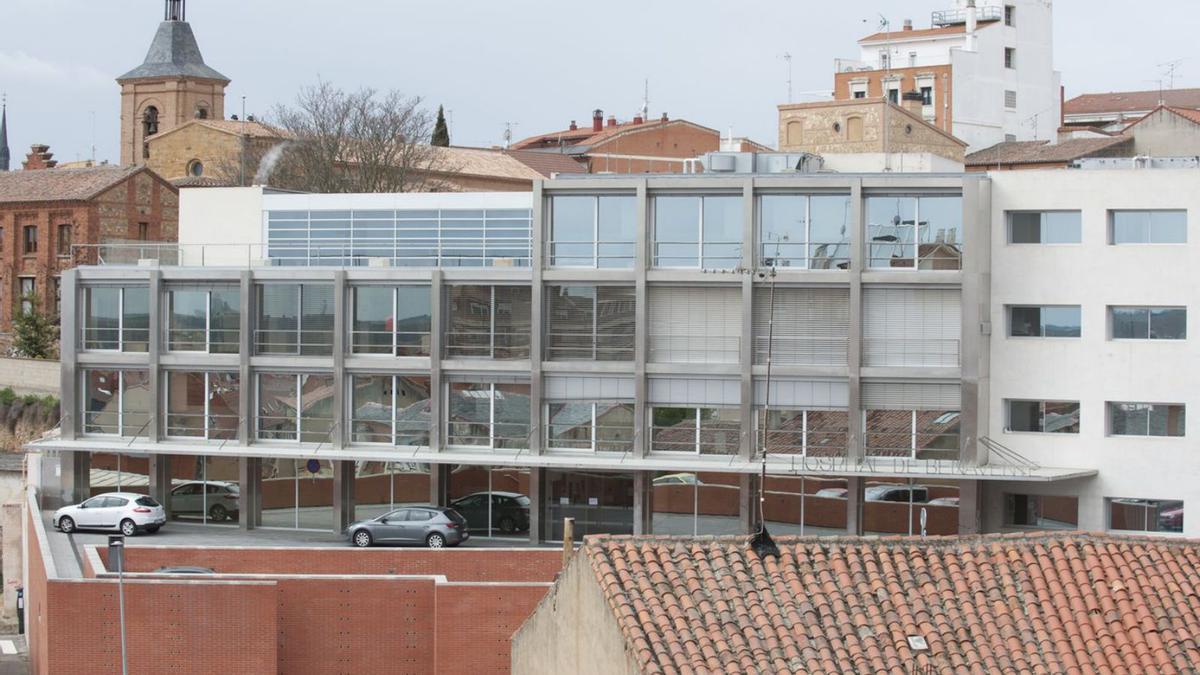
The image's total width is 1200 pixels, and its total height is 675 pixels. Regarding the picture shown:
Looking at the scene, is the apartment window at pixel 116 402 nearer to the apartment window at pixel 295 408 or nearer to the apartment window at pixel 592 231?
the apartment window at pixel 295 408

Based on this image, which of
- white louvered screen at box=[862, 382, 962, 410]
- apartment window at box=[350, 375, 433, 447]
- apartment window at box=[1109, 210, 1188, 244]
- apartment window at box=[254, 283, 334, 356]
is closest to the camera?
apartment window at box=[1109, 210, 1188, 244]

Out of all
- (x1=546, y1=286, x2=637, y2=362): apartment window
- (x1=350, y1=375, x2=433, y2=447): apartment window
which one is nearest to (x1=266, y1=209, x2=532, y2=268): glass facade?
(x1=546, y1=286, x2=637, y2=362): apartment window

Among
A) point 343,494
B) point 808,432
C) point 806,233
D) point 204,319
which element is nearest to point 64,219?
point 204,319

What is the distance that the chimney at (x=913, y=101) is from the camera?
8775 centimetres

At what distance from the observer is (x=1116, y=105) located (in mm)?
110125

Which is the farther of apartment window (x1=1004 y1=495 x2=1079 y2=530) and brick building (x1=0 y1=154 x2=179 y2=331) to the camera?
brick building (x1=0 y1=154 x2=179 y2=331)

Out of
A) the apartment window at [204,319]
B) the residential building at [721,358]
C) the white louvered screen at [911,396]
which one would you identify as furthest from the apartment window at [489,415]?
the white louvered screen at [911,396]

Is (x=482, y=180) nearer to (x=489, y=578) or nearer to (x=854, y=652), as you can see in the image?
(x=489, y=578)

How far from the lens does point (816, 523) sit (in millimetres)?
43719

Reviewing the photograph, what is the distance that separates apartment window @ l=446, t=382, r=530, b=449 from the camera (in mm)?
44531

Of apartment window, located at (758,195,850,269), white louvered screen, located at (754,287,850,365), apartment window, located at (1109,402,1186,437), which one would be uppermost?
apartment window, located at (758,195,850,269)

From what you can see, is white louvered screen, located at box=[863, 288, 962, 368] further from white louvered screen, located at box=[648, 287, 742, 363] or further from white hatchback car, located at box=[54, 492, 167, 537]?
white hatchback car, located at box=[54, 492, 167, 537]

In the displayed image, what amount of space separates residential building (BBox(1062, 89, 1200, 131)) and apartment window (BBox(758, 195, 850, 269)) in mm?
62263

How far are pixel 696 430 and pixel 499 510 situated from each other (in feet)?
18.4
